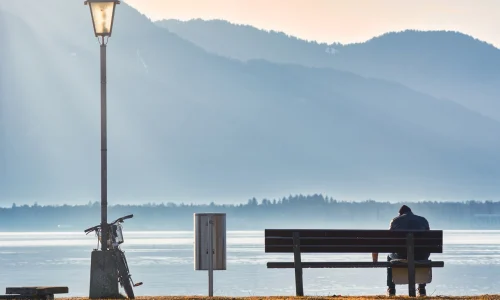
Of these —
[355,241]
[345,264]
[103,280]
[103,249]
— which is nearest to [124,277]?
[103,280]

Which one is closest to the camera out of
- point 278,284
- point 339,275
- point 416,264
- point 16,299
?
point 16,299

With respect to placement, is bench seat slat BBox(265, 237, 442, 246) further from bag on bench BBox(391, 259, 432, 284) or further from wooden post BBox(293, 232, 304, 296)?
bag on bench BBox(391, 259, 432, 284)

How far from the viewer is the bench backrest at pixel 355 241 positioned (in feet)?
71.8

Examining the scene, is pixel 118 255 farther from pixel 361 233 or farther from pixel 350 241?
pixel 361 233

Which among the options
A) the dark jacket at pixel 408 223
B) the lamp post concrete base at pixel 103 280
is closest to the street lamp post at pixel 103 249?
the lamp post concrete base at pixel 103 280

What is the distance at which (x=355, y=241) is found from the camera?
22172 millimetres

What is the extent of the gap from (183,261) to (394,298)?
68.7 meters

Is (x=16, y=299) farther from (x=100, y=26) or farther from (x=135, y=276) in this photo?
(x=135, y=276)

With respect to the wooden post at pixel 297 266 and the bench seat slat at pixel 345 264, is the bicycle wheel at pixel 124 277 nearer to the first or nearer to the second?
the bench seat slat at pixel 345 264

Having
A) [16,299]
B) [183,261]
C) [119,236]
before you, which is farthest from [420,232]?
[183,261]

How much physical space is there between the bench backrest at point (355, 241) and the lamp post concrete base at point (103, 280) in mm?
2457

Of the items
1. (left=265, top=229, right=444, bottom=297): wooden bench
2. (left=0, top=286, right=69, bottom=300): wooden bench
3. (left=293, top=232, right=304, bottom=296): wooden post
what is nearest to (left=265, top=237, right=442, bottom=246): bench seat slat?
(left=265, top=229, right=444, bottom=297): wooden bench

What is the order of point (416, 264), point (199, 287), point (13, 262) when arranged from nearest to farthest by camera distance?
point (416, 264)
point (199, 287)
point (13, 262)

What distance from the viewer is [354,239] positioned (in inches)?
872
